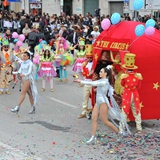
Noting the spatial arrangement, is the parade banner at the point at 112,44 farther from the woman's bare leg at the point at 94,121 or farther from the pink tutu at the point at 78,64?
the pink tutu at the point at 78,64

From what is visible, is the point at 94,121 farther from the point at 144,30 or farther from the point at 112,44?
the point at 144,30

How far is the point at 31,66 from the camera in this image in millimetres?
11367

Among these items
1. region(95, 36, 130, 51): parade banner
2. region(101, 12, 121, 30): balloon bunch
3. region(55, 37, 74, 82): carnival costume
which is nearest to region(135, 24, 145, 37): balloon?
region(95, 36, 130, 51): parade banner

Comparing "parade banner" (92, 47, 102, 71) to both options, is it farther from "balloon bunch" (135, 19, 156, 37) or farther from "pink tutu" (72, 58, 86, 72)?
"pink tutu" (72, 58, 86, 72)

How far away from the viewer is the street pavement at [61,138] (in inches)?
318

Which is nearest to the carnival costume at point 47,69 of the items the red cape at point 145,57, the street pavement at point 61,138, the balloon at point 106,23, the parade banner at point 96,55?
the street pavement at point 61,138

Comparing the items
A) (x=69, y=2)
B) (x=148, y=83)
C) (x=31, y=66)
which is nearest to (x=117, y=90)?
(x=148, y=83)

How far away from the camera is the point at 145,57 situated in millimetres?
9445

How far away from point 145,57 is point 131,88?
0.74m

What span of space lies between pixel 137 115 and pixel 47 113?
111 inches

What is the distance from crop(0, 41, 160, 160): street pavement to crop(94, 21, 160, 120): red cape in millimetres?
564

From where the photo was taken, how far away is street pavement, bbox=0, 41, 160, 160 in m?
8.07

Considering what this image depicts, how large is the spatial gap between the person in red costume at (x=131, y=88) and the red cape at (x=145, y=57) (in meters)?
0.27

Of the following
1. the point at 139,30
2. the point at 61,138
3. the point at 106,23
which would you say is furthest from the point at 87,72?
the point at 61,138
